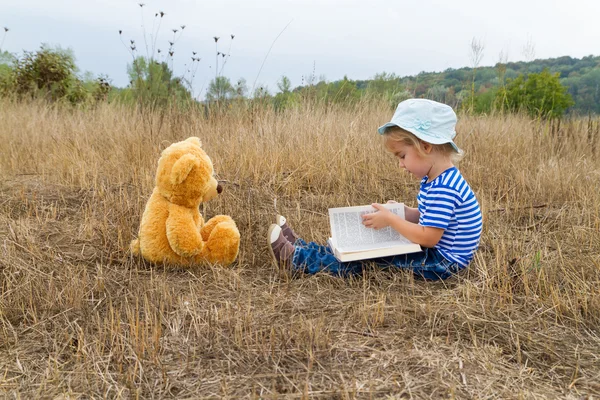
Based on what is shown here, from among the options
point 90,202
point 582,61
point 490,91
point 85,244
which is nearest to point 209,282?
point 85,244

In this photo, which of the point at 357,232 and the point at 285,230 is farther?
the point at 285,230

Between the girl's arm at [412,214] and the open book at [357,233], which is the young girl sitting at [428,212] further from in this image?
the girl's arm at [412,214]

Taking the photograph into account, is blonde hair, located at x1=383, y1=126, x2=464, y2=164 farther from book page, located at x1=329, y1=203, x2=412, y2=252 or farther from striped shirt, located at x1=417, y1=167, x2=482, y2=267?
book page, located at x1=329, y1=203, x2=412, y2=252

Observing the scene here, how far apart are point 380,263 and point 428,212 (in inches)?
17.2

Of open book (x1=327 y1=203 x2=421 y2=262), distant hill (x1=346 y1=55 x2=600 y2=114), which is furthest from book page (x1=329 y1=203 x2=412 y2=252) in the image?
distant hill (x1=346 y1=55 x2=600 y2=114)

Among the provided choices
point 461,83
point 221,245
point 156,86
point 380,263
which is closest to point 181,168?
point 221,245

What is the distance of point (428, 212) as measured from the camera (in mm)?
2541

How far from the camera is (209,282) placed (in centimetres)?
265

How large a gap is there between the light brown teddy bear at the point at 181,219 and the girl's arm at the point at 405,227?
86cm

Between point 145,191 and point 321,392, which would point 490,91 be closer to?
point 145,191

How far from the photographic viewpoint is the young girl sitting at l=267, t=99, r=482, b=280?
251 cm

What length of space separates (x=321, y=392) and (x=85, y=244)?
2.18 meters

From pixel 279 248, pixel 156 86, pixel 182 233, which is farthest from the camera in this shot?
pixel 156 86

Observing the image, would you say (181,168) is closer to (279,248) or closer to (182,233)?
(182,233)
